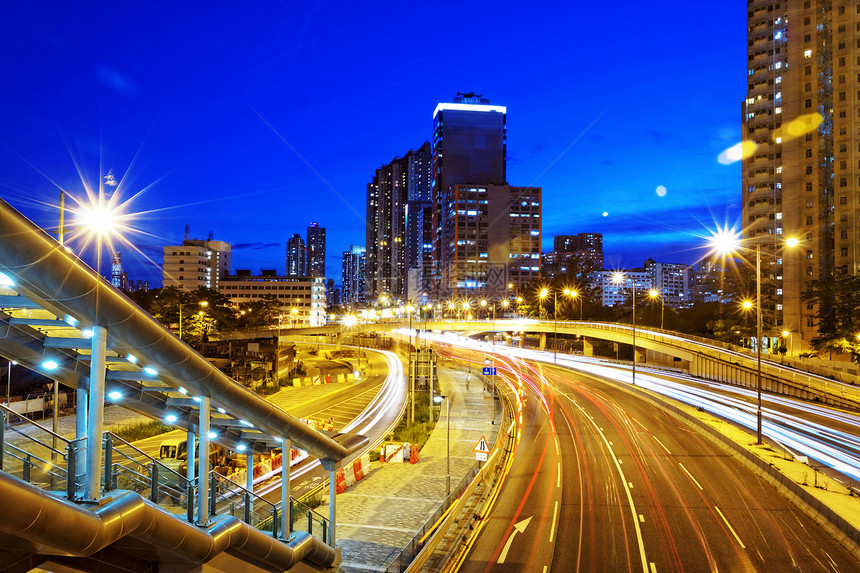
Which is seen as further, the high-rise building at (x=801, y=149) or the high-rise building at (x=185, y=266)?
the high-rise building at (x=185, y=266)

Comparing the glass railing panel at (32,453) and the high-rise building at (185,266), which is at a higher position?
the high-rise building at (185,266)

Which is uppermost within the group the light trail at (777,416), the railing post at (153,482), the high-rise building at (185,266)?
the high-rise building at (185,266)

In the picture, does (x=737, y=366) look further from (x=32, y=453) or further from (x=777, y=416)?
(x=32, y=453)

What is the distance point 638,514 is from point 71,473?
19572 millimetres

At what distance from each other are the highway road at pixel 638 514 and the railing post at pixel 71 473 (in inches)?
495

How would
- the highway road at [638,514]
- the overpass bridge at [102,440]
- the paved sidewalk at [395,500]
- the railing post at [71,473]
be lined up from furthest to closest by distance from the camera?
the paved sidewalk at [395,500] < the highway road at [638,514] < the railing post at [71,473] < the overpass bridge at [102,440]

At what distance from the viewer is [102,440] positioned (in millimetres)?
6926

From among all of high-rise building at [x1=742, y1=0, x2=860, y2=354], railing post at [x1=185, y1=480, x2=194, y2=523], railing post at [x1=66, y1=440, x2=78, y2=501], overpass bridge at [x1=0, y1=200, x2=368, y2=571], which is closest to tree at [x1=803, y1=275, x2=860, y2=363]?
high-rise building at [x1=742, y1=0, x2=860, y2=354]

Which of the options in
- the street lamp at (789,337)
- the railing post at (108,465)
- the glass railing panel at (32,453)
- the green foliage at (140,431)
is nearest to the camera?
the glass railing panel at (32,453)

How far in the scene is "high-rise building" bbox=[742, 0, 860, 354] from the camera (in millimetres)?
77312

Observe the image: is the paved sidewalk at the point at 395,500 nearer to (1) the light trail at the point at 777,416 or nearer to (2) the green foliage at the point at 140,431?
(2) the green foliage at the point at 140,431

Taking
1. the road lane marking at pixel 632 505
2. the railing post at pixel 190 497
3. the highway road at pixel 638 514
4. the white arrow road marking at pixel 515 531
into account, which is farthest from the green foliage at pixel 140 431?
the road lane marking at pixel 632 505

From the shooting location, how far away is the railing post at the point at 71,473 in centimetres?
617

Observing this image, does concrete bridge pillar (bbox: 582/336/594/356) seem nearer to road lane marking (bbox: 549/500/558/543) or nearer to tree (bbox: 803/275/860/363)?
tree (bbox: 803/275/860/363)
